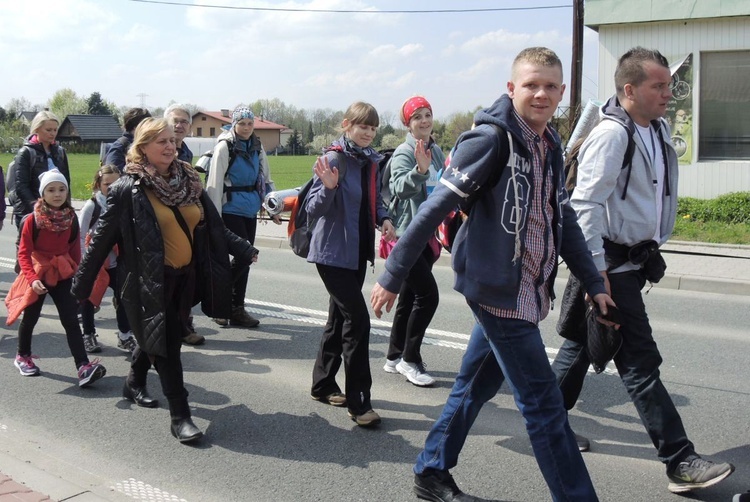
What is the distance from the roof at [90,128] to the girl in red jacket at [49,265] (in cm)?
10009

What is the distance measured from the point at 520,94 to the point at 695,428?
2579 millimetres

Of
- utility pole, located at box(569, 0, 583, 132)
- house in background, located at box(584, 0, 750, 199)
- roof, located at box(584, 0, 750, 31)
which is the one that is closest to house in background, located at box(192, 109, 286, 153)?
utility pole, located at box(569, 0, 583, 132)

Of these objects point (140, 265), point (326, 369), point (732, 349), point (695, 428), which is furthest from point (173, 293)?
point (732, 349)

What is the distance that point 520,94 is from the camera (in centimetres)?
336

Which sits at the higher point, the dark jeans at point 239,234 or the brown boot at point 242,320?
the dark jeans at point 239,234

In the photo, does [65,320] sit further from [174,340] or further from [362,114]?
[362,114]

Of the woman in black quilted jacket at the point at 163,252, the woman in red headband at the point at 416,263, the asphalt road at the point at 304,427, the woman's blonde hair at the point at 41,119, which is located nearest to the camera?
the asphalt road at the point at 304,427

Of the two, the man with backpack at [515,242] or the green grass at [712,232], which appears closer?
the man with backpack at [515,242]

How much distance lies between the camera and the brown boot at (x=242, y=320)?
7.65 metres

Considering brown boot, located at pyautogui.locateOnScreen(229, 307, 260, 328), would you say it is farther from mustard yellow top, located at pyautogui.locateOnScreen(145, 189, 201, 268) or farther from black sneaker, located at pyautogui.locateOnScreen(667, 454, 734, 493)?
black sneaker, located at pyautogui.locateOnScreen(667, 454, 734, 493)

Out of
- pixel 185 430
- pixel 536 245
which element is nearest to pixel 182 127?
pixel 185 430

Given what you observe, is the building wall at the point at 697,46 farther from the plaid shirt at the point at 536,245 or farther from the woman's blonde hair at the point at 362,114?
the plaid shirt at the point at 536,245

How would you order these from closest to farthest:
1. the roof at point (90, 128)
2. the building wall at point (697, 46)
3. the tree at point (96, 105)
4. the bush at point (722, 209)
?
the bush at point (722, 209) → the building wall at point (697, 46) → the roof at point (90, 128) → the tree at point (96, 105)

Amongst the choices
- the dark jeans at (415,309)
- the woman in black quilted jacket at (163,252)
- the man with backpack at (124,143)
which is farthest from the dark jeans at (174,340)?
the man with backpack at (124,143)
